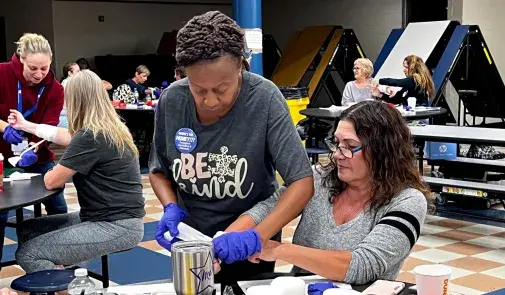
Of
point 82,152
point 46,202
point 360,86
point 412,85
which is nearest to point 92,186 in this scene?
point 82,152

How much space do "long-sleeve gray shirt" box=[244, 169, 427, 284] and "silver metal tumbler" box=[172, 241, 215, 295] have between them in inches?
16.0

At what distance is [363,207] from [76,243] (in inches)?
63.0

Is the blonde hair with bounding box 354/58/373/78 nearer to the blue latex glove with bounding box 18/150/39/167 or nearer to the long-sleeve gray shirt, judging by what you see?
the blue latex glove with bounding box 18/150/39/167

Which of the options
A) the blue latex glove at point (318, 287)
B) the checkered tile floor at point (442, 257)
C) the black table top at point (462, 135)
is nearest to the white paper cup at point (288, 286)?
the blue latex glove at point (318, 287)

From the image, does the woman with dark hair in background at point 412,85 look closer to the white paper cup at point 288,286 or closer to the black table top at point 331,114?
the black table top at point 331,114

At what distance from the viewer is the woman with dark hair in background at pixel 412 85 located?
8266mm

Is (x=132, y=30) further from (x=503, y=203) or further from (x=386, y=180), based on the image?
(x=386, y=180)

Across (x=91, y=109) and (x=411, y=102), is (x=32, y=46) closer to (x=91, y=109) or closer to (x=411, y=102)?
(x=91, y=109)

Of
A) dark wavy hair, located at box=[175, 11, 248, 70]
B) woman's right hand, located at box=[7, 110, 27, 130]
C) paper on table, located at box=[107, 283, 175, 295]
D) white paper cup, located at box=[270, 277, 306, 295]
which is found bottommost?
paper on table, located at box=[107, 283, 175, 295]

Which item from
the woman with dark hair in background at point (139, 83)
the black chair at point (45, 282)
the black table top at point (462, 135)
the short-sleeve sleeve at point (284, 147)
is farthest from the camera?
the woman with dark hair in background at point (139, 83)

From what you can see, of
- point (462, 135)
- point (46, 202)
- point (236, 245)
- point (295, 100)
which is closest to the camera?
point (236, 245)

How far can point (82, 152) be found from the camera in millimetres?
3254

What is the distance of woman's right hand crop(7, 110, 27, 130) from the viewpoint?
12.8 feet

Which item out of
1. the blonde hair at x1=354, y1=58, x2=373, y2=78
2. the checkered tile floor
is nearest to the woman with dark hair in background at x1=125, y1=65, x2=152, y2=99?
the blonde hair at x1=354, y1=58, x2=373, y2=78
